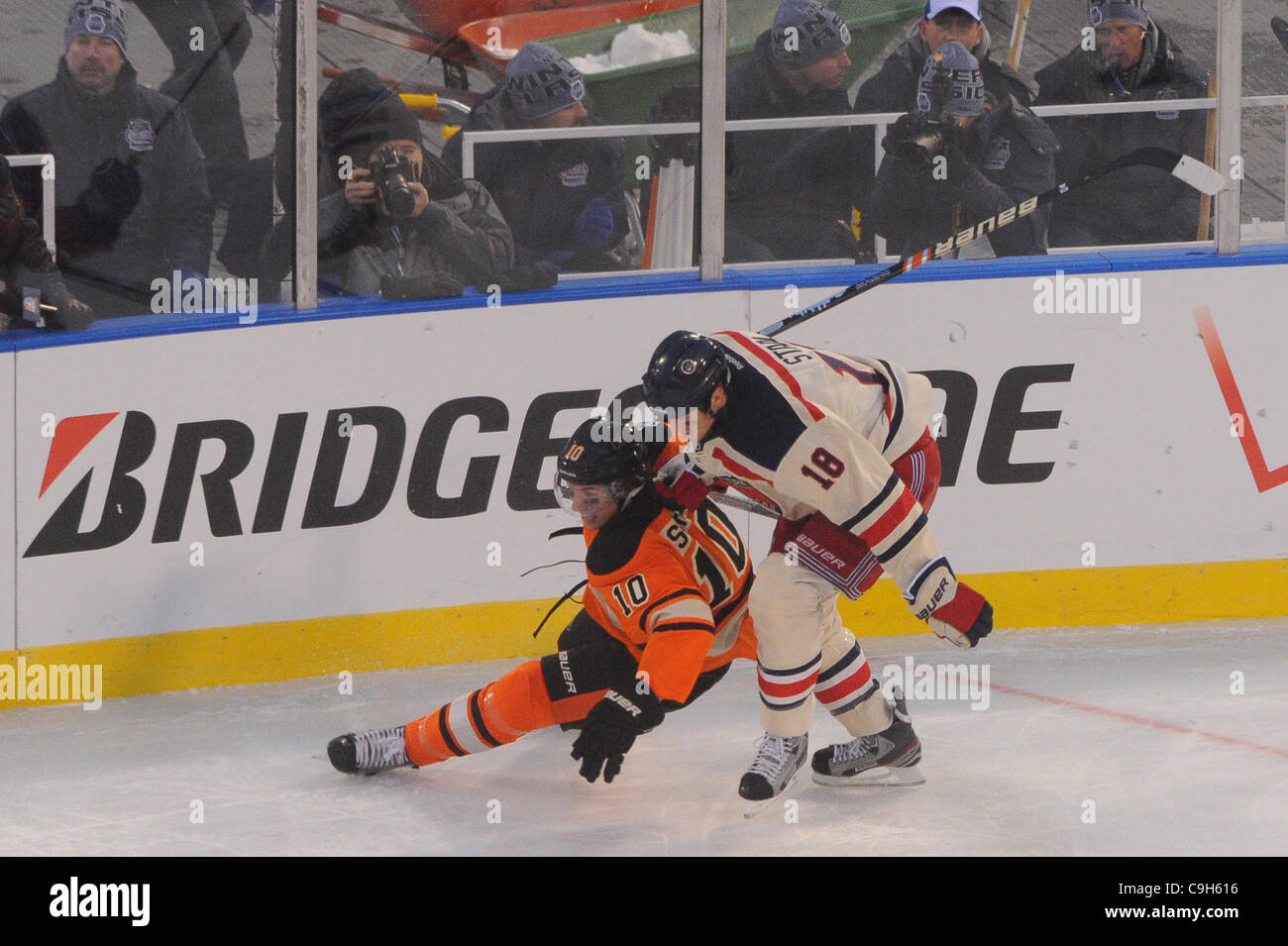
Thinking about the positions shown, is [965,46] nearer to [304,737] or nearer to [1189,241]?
[1189,241]

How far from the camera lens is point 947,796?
3.81m

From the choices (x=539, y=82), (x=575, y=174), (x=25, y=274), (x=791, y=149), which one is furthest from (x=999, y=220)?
(x=25, y=274)

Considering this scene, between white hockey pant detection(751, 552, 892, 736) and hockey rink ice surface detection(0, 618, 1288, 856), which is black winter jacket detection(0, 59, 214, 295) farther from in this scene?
white hockey pant detection(751, 552, 892, 736)

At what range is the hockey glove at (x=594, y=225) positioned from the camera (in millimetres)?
4902

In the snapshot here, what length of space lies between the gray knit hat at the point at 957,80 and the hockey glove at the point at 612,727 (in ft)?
7.68

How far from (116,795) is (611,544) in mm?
1225

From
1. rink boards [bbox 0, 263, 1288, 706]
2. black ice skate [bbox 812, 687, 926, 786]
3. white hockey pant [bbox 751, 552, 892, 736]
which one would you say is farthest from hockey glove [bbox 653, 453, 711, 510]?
rink boards [bbox 0, 263, 1288, 706]

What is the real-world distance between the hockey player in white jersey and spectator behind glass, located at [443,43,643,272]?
1.25 meters

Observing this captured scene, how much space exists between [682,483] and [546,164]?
1.51 meters

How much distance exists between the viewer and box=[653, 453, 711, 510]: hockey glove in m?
3.65

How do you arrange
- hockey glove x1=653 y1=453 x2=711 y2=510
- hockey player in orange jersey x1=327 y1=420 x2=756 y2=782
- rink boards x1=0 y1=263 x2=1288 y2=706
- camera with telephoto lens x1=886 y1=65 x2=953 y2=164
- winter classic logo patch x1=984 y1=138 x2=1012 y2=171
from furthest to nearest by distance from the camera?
1. winter classic logo patch x1=984 y1=138 x2=1012 y2=171
2. camera with telephoto lens x1=886 y1=65 x2=953 y2=164
3. rink boards x1=0 y1=263 x2=1288 y2=706
4. hockey glove x1=653 y1=453 x2=711 y2=510
5. hockey player in orange jersey x1=327 y1=420 x2=756 y2=782

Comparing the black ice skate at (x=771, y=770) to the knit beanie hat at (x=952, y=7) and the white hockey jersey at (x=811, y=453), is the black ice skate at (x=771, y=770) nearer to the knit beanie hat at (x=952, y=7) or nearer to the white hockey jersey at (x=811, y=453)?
the white hockey jersey at (x=811, y=453)
